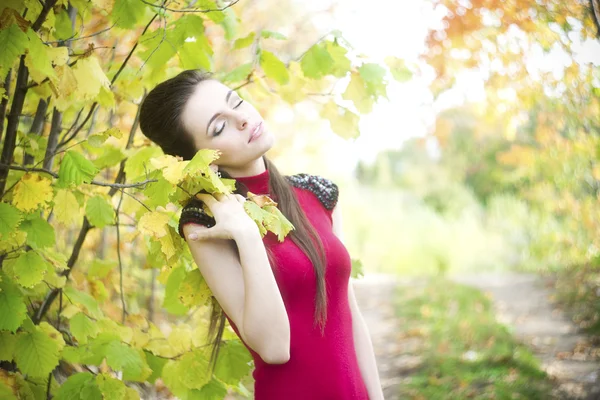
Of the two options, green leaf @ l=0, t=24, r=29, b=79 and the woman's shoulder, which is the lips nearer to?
the woman's shoulder

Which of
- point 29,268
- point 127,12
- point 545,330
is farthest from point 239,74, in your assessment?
point 545,330

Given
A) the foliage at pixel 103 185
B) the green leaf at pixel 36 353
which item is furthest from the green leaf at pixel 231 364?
the green leaf at pixel 36 353

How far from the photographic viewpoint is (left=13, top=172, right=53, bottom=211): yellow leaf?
1490mm

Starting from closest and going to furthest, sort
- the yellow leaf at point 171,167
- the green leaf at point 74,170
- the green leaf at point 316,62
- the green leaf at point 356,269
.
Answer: the yellow leaf at point 171,167, the green leaf at point 74,170, the green leaf at point 316,62, the green leaf at point 356,269

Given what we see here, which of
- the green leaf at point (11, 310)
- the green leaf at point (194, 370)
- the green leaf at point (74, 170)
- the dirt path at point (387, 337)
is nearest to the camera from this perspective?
the green leaf at point (74, 170)

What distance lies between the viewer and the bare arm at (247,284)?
1.29 metres

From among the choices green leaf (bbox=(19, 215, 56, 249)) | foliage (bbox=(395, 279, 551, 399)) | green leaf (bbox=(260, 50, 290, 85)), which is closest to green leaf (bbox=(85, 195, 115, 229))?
green leaf (bbox=(19, 215, 56, 249))

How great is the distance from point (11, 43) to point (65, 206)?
57 cm

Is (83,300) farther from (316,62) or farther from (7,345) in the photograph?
(316,62)

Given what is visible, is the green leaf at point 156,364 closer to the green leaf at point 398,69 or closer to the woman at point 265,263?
the woman at point 265,263

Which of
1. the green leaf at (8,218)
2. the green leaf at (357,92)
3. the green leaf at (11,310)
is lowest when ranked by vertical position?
the green leaf at (11,310)

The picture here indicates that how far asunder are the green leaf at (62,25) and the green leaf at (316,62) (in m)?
0.77

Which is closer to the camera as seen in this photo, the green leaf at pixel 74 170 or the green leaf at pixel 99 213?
the green leaf at pixel 74 170

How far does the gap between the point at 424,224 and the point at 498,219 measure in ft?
4.07
